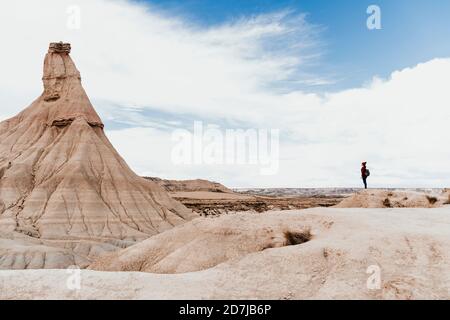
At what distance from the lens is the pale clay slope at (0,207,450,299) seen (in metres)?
9.54

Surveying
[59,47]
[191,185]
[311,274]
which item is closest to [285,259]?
[311,274]

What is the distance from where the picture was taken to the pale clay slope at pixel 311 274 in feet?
31.3

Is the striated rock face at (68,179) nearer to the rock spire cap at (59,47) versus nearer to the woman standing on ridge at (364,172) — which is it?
the rock spire cap at (59,47)

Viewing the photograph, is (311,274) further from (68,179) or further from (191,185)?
(191,185)

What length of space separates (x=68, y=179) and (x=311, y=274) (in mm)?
50638

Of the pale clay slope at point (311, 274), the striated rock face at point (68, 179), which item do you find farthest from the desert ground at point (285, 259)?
the striated rock face at point (68, 179)

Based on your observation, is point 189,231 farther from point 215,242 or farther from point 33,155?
point 33,155

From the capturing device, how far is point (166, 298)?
9.27 m

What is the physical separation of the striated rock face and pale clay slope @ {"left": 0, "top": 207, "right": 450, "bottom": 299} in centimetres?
4175

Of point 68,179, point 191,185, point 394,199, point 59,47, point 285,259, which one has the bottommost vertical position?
point 285,259

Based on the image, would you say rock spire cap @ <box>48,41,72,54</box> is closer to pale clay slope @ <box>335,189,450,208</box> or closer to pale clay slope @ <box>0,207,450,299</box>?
pale clay slope @ <box>335,189,450,208</box>

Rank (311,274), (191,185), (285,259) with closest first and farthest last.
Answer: (311,274), (285,259), (191,185)

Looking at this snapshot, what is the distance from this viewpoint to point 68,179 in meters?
57.1

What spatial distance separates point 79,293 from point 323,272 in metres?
5.37
